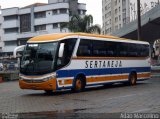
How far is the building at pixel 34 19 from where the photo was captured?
96000mm

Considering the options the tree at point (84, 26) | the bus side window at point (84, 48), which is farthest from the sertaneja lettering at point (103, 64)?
the tree at point (84, 26)

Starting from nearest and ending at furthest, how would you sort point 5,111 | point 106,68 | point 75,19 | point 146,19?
point 5,111 → point 106,68 → point 146,19 → point 75,19

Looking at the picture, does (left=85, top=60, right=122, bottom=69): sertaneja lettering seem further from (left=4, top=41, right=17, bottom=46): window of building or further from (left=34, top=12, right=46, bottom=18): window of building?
(left=4, top=41, right=17, bottom=46): window of building

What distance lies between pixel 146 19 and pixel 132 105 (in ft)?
100

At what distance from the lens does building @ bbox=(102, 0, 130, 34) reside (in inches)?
4557

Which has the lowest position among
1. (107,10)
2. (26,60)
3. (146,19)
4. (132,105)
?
(132,105)

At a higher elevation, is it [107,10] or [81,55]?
[107,10]

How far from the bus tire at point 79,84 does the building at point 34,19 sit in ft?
239

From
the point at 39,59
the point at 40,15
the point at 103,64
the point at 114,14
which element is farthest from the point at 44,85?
the point at 114,14

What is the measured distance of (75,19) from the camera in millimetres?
57750

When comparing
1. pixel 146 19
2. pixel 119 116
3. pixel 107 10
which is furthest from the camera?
pixel 107 10

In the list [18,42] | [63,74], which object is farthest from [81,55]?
[18,42]

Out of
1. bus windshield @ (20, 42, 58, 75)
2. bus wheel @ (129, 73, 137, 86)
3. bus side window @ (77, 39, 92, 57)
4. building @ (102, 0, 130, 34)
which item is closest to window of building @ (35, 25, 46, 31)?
building @ (102, 0, 130, 34)

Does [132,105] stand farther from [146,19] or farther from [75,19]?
[75,19]
